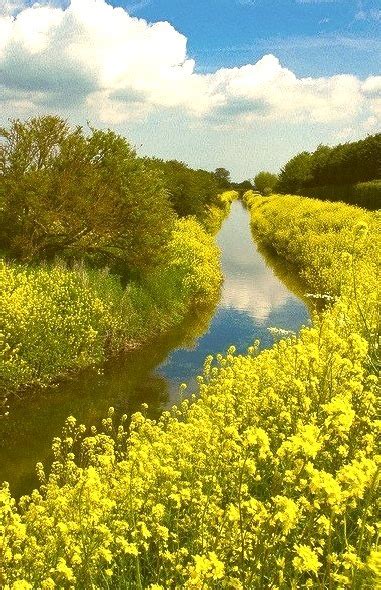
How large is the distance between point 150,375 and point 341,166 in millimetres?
44355

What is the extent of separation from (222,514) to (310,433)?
4.68 ft

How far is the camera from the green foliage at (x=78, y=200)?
15.5m

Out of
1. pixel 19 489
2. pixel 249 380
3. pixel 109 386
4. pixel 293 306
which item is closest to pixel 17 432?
pixel 19 489

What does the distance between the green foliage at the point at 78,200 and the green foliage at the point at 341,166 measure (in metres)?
31.2

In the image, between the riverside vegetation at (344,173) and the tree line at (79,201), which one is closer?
the tree line at (79,201)

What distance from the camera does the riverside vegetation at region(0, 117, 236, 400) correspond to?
13.0 meters

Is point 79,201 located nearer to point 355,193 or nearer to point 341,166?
point 355,193

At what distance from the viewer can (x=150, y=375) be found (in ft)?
46.5

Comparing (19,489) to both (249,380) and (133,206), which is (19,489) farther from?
(133,206)

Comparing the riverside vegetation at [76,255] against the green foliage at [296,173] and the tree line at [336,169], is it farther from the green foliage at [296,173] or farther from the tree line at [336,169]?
the green foliage at [296,173]

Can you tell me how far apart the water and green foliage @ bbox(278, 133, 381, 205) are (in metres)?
26.8

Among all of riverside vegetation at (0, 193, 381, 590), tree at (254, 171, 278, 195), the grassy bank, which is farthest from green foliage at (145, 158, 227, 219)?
tree at (254, 171, 278, 195)

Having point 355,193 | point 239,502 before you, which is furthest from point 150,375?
point 355,193

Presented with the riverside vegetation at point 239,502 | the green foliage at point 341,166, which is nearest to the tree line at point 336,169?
the green foliage at point 341,166
